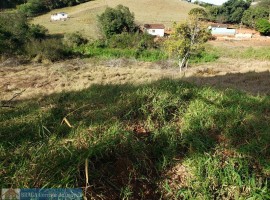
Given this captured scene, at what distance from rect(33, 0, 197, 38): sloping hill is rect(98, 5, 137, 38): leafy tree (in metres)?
2.30

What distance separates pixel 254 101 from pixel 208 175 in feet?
8.70

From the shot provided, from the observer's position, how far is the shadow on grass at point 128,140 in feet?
6.77

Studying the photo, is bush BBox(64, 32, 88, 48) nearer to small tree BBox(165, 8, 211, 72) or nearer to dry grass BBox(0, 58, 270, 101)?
dry grass BBox(0, 58, 270, 101)

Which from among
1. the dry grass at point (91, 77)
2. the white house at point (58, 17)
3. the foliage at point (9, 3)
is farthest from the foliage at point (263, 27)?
the foliage at point (9, 3)

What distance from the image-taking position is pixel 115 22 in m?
33.2

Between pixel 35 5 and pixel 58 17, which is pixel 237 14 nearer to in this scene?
pixel 58 17

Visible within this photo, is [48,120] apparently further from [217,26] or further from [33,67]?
[217,26]

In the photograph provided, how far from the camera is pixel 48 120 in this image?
3307mm

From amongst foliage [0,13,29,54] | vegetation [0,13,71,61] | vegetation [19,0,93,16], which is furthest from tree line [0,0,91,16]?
vegetation [0,13,71,61]

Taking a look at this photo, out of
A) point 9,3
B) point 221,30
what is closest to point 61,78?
point 221,30

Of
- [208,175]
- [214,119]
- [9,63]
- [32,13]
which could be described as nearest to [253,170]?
[208,175]

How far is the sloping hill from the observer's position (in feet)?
127

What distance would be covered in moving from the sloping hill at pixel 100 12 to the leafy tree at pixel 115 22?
2.30 m

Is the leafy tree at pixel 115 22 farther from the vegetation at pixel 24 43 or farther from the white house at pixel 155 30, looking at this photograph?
the vegetation at pixel 24 43
